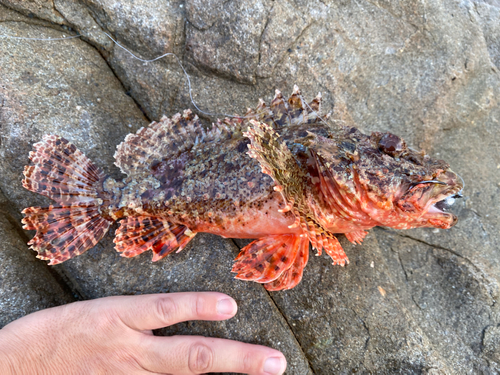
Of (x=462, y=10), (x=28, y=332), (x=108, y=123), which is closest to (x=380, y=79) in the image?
(x=462, y=10)

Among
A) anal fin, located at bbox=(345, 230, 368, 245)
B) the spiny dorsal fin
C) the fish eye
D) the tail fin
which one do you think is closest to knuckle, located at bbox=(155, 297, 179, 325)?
the tail fin

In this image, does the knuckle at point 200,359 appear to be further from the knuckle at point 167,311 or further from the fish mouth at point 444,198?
the fish mouth at point 444,198

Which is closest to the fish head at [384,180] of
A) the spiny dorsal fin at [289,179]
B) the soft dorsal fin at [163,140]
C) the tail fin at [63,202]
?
the spiny dorsal fin at [289,179]

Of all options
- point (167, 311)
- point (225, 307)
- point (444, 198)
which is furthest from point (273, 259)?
point (444, 198)

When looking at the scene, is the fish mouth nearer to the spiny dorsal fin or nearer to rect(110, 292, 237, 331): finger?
the spiny dorsal fin

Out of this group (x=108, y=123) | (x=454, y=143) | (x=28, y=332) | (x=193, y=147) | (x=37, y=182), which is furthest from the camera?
(x=454, y=143)

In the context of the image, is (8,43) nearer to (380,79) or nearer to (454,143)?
(380,79)

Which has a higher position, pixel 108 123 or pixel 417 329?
pixel 108 123

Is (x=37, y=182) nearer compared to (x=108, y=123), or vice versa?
(x=37, y=182)
